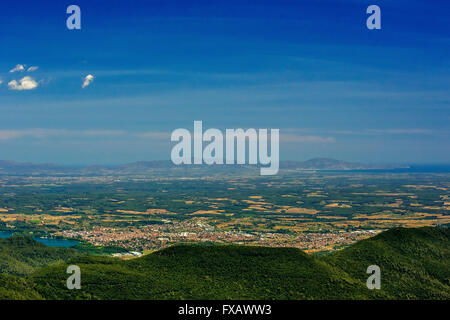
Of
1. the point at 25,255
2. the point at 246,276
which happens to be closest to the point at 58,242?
the point at 25,255

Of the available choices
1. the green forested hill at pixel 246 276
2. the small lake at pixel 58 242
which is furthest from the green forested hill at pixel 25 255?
the green forested hill at pixel 246 276

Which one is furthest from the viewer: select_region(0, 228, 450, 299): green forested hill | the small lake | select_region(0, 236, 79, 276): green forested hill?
the small lake

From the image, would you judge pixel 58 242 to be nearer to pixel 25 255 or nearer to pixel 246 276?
pixel 25 255

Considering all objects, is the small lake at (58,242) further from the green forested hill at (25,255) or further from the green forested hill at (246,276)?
the green forested hill at (246,276)

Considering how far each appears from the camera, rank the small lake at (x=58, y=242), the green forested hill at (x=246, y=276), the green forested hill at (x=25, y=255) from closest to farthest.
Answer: the green forested hill at (x=246, y=276) < the green forested hill at (x=25, y=255) < the small lake at (x=58, y=242)

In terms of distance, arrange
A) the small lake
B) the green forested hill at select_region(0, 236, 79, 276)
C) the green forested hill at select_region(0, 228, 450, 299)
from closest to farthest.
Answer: the green forested hill at select_region(0, 228, 450, 299), the green forested hill at select_region(0, 236, 79, 276), the small lake

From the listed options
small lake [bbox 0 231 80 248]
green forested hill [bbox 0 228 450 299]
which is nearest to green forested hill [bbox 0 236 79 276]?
small lake [bbox 0 231 80 248]

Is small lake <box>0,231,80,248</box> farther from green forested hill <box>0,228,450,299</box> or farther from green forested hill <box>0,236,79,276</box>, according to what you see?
green forested hill <box>0,228,450,299</box>

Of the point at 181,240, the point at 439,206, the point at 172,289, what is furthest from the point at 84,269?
the point at 439,206
